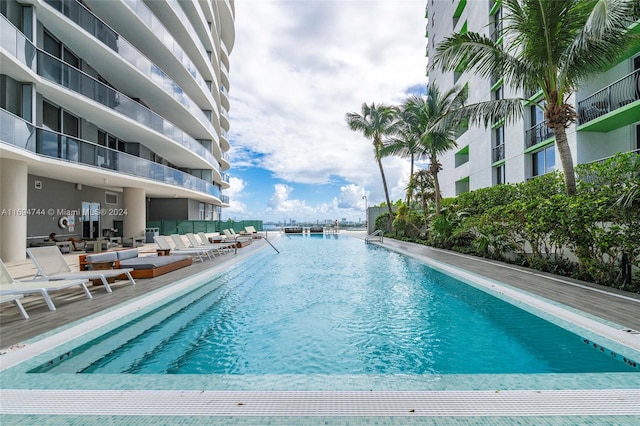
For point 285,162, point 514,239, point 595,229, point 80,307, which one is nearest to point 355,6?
point 514,239

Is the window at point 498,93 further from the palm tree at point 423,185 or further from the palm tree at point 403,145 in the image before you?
the palm tree at point 423,185

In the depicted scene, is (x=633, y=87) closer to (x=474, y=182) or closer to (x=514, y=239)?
(x=514, y=239)

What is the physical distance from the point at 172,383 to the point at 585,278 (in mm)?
8203

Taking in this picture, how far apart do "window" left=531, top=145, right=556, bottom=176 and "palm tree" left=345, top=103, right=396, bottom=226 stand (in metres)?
9.49

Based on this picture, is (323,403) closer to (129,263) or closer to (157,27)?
(129,263)

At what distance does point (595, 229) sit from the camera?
19.2 ft

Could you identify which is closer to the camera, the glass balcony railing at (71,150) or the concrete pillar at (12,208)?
the glass balcony railing at (71,150)

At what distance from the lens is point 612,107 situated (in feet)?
35.4

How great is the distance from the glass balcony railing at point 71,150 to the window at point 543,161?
773 inches

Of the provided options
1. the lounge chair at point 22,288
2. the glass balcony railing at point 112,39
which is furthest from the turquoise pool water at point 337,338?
the glass balcony railing at point 112,39

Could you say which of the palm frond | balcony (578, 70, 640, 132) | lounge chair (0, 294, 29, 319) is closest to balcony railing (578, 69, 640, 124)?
balcony (578, 70, 640, 132)

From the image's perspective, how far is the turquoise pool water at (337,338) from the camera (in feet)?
11.5

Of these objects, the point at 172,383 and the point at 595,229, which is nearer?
the point at 172,383

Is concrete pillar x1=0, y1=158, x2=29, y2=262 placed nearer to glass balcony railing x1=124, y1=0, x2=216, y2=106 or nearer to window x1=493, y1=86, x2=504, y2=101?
glass balcony railing x1=124, y1=0, x2=216, y2=106
